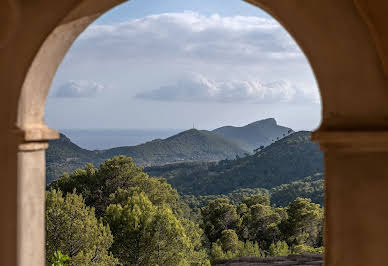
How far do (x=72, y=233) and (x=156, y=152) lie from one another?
53630 mm

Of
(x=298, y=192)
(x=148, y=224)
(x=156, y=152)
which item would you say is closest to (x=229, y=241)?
(x=148, y=224)

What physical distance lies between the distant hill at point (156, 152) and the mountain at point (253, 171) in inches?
205

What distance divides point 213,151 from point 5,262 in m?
94.4

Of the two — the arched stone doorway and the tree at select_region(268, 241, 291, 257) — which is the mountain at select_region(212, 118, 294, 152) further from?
the arched stone doorway

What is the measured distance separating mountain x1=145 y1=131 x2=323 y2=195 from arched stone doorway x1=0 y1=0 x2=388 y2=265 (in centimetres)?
6121

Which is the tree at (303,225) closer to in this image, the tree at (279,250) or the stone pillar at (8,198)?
the tree at (279,250)

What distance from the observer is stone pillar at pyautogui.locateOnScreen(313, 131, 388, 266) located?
3.22 m

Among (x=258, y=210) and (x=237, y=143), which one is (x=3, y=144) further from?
(x=237, y=143)

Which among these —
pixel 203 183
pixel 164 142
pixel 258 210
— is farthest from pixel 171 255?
pixel 164 142

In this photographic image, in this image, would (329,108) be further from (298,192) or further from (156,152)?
(156,152)

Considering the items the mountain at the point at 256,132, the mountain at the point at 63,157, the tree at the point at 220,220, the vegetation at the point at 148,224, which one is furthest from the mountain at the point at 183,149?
the vegetation at the point at 148,224

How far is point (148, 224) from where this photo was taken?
2703 centimetres

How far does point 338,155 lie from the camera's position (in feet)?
10.8

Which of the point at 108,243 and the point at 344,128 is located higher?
the point at 344,128
